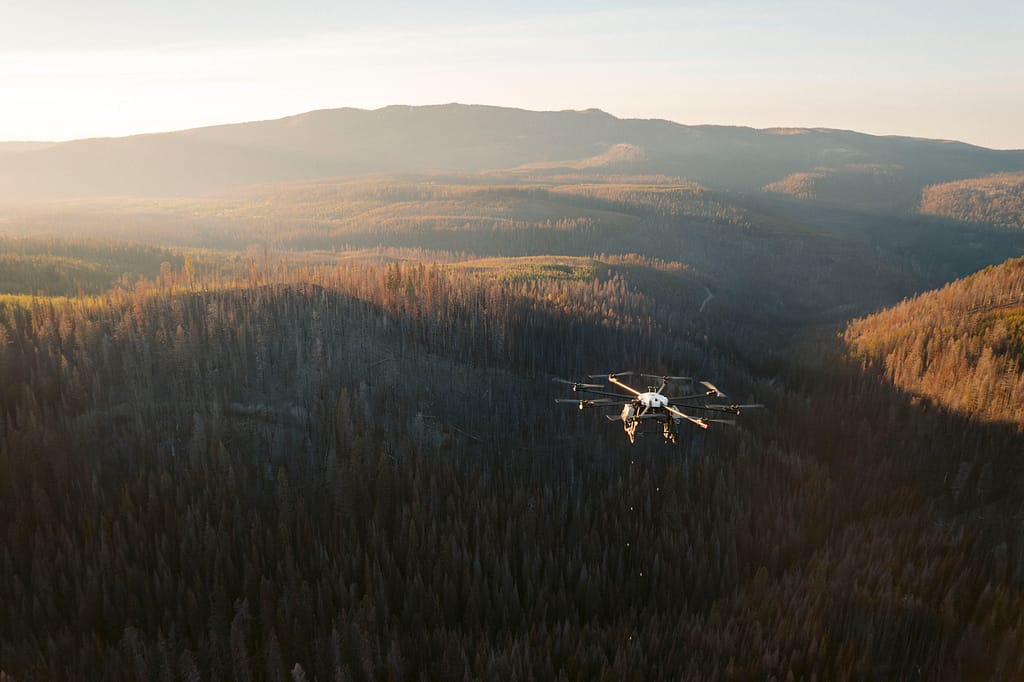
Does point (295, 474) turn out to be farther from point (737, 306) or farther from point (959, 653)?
point (737, 306)

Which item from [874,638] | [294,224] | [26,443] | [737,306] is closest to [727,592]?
[874,638]

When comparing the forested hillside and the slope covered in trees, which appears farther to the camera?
the slope covered in trees

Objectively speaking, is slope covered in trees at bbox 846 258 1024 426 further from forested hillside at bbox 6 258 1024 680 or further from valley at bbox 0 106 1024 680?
forested hillside at bbox 6 258 1024 680

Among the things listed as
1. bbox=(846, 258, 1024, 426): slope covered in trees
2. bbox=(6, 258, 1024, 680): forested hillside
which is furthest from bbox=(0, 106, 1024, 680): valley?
bbox=(846, 258, 1024, 426): slope covered in trees

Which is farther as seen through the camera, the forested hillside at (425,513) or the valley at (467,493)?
the valley at (467,493)

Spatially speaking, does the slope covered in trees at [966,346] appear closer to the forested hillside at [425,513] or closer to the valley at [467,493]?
the valley at [467,493]

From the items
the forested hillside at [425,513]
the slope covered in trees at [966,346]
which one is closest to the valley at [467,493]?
the forested hillside at [425,513]
